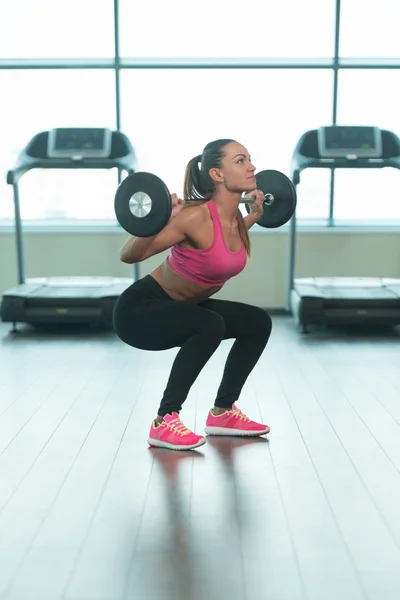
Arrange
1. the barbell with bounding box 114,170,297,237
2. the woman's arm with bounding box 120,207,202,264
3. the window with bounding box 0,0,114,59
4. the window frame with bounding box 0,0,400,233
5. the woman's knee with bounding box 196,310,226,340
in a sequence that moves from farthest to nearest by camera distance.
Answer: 1. the window with bounding box 0,0,114,59
2. the window frame with bounding box 0,0,400,233
3. the woman's knee with bounding box 196,310,226,340
4. the woman's arm with bounding box 120,207,202,264
5. the barbell with bounding box 114,170,297,237

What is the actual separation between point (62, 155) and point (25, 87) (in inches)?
45.2

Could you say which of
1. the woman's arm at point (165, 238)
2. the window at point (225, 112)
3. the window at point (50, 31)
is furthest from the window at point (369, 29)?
the woman's arm at point (165, 238)

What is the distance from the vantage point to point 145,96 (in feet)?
20.4

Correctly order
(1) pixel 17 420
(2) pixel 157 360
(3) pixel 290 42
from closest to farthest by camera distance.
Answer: (1) pixel 17 420
(2) pixel 157 360
(3) pixel 290 42

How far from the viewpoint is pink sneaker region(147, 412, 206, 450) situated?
273 centimetres

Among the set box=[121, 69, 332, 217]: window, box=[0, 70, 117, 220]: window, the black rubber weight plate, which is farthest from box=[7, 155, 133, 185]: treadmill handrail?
the black rubber weight plate

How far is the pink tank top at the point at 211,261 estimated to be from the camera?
2682 millimetres

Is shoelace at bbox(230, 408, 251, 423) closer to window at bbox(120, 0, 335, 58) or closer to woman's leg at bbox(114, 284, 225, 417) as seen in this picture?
woman's leg at bbox(114, 284, 225, 417)

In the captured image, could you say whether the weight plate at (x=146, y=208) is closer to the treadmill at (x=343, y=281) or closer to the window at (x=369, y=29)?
the treadmill at (x=343, y=281)

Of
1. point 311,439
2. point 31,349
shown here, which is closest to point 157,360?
point 31,349

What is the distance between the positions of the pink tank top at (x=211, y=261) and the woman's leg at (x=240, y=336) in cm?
14

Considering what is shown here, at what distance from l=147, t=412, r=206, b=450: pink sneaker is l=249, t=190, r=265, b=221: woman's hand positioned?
2.69 feet

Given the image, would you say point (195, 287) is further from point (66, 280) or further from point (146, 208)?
point (66, 280)

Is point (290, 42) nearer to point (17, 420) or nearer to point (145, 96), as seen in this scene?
point (145, 96)
